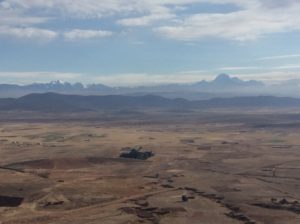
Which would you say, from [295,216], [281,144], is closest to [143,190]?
[295,216]

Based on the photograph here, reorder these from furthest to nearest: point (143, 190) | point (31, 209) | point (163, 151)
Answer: point (163, 151) → point (143, 190) → point (31, 209)

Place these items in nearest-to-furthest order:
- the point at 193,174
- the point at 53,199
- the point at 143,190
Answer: the point at 53,199, the point at 143,190, the point at 193,174

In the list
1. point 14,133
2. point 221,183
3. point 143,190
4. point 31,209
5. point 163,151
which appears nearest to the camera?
point 31,209

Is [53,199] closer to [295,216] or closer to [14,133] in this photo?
[295,216]

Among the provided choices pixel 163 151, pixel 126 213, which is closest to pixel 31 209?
pixel 126 213

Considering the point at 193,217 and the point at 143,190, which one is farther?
the point at 143,190

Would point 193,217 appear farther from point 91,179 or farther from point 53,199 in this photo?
point 91,179
